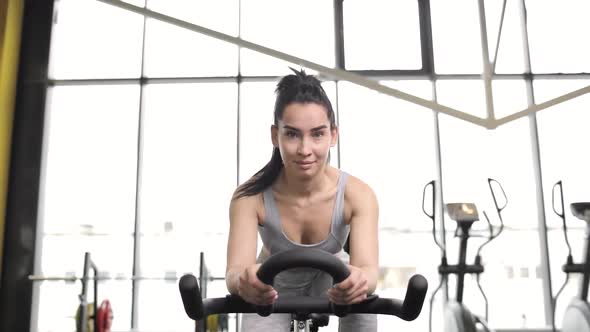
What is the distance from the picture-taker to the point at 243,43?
8.43 feet

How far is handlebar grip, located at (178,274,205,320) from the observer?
101cm

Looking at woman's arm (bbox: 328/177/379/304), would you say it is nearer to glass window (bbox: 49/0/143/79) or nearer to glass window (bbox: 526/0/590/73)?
glass window (bbox: 49/0/143/79)

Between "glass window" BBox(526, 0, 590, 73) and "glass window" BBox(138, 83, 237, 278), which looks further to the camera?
"glass window" BBox(526, 0, 590, 73)

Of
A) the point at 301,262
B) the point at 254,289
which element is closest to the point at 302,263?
the point at 301,262

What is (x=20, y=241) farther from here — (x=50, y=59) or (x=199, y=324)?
(x=199, y=324)

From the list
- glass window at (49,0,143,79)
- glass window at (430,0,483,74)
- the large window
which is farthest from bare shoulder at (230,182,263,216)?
glass window at (430,0,483,74)

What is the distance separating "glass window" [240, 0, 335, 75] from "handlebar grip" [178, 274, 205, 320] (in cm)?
425

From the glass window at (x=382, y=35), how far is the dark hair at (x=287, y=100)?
4.02 meters

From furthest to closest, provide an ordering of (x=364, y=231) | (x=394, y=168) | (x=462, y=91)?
(x=462, y=91) → (x=394, y=168) → (x=364, y=231)

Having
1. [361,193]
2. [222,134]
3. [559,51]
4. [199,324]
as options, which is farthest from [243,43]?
[559,51]

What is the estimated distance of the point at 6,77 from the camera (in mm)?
5062

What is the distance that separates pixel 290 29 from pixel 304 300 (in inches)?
174

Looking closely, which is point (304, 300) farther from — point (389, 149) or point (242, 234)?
point (389, 149)

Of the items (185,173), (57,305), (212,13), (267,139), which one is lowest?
(57,305)
